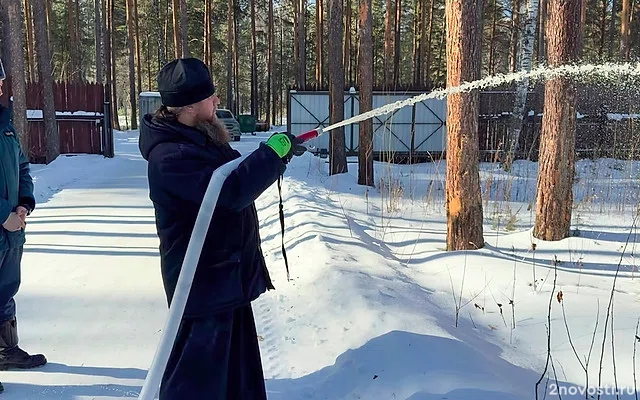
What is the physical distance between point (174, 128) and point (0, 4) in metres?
16.9

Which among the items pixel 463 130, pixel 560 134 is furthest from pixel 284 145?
pixel 560 134

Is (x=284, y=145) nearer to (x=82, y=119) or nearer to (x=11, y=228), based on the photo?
(x=11, y=228)

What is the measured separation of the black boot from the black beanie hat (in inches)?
88.9

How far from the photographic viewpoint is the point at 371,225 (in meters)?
8.45

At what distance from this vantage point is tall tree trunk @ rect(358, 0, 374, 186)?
12.5 m

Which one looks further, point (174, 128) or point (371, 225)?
point (371, 225)

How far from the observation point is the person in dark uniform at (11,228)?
11.3 feet

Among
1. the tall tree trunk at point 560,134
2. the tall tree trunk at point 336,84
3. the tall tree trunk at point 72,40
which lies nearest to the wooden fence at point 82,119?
the tall tree trunk at point 336,84

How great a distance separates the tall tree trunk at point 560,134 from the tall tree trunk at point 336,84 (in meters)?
7.08

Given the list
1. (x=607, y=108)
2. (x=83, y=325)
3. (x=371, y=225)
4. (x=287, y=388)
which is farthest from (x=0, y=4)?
(x=607, y=108)

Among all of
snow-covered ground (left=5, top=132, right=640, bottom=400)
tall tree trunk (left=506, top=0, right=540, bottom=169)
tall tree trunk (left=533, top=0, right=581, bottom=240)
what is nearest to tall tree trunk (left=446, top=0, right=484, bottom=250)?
snow-covered ground (left=5, top=132, right=640, bottom=400)

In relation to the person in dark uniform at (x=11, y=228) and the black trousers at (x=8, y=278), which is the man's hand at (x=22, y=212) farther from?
the black trousers at (x=8, y=278)

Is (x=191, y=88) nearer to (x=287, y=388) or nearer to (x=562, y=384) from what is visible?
(x=287, y=388)

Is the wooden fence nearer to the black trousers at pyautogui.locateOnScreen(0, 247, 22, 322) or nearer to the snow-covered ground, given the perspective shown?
the snow-covered ground
